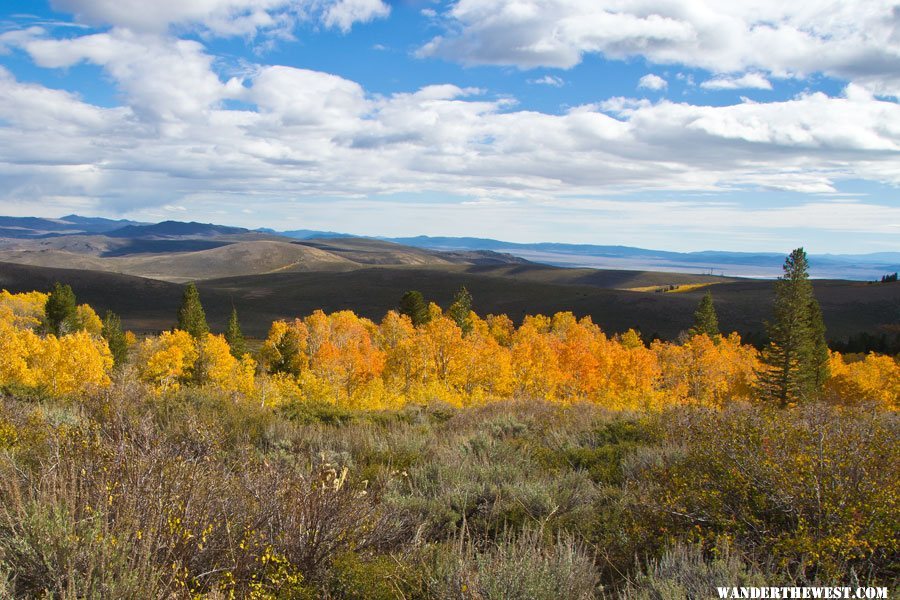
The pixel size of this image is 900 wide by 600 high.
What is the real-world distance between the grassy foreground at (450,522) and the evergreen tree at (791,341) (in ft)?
151

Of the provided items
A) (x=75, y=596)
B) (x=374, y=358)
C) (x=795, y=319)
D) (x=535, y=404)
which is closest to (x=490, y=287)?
(x=374, y=358)

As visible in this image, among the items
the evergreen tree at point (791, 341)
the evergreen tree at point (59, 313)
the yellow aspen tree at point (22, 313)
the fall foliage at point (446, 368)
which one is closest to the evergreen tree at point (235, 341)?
the fall foliage at point (446, 368)

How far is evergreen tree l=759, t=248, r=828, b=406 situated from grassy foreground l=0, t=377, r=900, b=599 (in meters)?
45.9

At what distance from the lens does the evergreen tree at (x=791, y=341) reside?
45.9 meters

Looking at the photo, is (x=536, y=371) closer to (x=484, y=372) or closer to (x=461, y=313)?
(x=484, y=372)

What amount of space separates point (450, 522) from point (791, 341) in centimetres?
5024

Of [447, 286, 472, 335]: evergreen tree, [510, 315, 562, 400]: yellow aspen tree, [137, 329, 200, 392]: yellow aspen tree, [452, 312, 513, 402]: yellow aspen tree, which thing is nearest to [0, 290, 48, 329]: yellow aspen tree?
[137, 329, 200, 392]: yellow aspen tree

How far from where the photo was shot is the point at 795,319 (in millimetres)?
46656

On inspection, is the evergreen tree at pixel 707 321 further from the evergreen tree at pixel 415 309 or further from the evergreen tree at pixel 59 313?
the evergreen tree at pixel 59 313

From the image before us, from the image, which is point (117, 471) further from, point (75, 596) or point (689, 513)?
point (689, 513)

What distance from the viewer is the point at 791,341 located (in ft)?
151

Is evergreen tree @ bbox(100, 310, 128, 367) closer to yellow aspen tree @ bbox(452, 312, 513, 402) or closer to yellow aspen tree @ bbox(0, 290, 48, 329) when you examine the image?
yellow aspen tree @ bbox(0, 290, 48, 329)

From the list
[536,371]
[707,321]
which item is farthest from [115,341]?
[707,321]

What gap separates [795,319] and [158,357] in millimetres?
59298
